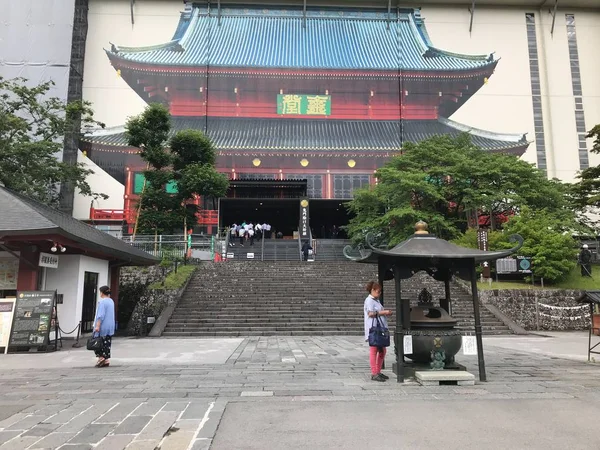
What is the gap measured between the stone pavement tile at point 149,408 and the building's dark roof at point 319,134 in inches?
1035

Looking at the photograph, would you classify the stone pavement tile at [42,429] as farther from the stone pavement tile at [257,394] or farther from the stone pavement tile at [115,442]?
the stone pavement tile at [257,394]

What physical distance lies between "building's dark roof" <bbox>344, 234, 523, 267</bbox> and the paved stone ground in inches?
72.1

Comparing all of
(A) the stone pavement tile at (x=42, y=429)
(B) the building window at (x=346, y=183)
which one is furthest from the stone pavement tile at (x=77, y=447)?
(B) the building window at (x=346, y=183)

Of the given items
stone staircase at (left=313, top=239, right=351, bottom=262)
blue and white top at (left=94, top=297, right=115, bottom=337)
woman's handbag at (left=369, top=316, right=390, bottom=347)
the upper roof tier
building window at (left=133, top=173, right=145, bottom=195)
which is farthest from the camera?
the upper roof tier

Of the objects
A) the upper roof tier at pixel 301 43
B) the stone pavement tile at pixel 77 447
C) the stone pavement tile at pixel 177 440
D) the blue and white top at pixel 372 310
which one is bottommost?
the stone pavement tile at pixel 177 440

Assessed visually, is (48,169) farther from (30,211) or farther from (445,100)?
(445,100)

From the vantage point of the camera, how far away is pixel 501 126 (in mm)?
35875

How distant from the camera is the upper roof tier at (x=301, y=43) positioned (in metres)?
34.6

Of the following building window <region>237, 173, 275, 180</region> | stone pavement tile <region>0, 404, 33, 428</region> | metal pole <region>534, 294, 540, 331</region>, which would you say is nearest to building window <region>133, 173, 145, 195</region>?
building window <region>237, 173, 275, 180</region>

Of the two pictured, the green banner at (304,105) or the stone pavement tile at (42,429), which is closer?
the stone pavement tile at (42,429)

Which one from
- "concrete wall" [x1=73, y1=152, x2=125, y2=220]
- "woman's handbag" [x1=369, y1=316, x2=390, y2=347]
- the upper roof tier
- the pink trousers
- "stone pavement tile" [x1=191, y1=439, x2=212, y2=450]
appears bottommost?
"stone pavement tile" [x1=191, y1=439, x2=212, y2=450]

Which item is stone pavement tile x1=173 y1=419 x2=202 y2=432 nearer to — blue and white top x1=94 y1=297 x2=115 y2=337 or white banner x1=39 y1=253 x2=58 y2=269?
blue and white top x1=94 y1=297 x2=115 y2=337

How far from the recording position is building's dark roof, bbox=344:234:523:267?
653 cm

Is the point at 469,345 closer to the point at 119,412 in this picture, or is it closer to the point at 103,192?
the point at 119,412
